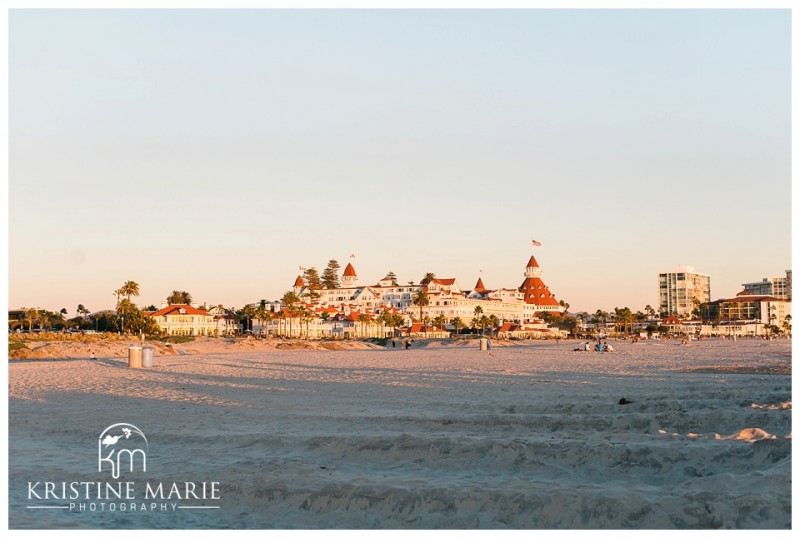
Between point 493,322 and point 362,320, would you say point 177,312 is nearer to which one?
point 362,320

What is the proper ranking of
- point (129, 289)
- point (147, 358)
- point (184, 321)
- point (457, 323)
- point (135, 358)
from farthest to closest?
point (457, 323), point (184, 321), point (129, 289), point (147, 358), point (135, 358)

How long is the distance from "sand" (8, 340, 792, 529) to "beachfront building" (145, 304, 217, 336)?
11581cm

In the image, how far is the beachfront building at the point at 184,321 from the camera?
436 feet

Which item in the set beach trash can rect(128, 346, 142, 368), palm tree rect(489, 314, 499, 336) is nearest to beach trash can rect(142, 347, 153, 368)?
beach trash can rect(128, 346, 142, 368)

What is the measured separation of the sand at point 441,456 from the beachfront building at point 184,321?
115808 mm

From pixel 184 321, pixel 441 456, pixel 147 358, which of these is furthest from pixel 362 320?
pixel 441 456

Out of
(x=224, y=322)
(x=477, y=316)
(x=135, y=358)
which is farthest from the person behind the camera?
(x=477, y=316)

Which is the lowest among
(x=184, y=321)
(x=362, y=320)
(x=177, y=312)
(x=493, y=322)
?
(x=493, y=322)

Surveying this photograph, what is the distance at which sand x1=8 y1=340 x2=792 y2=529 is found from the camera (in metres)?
8.88

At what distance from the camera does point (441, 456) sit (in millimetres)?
11656

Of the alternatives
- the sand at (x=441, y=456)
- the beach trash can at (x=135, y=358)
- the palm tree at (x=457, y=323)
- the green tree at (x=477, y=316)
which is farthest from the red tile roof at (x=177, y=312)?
the sand at (x=441, y=456)

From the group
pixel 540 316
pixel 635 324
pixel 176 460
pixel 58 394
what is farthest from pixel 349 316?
pixel 176 460

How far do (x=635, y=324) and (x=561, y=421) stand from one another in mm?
190677

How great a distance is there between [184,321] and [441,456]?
5073 inches
